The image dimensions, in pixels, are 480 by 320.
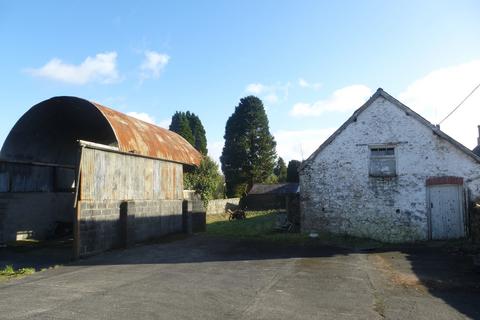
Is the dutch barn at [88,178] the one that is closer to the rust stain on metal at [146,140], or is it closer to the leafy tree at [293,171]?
the rust stain on metal at [146,140]

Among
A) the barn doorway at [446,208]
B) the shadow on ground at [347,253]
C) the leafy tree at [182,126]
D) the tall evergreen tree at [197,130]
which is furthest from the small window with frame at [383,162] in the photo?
the tall evergreen tree at [197,130]

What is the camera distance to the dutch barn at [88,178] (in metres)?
14.3

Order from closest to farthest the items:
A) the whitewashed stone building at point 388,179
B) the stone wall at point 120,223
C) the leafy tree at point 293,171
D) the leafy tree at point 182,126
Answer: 1. the stone wall at point 120,223
2. the whitewashed stone building at point 388,179
3. the leafy tree at point 293,171
4. the leafy tree at point 182,126

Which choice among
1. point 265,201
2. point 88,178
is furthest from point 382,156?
point 265,201

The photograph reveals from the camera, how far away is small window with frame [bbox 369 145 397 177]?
55.5 ft

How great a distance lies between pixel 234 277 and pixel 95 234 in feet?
20.9

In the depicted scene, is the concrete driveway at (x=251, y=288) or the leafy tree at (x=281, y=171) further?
the leafy tree at (x=281, y=171)

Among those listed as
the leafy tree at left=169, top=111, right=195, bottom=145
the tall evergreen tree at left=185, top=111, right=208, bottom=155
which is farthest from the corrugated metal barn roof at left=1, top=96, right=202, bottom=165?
the tall evergreen tree at left=185, top=111, right=208, bottom=155

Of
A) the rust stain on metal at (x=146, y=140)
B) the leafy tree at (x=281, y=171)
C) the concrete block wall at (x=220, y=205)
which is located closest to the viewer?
the rust stain on metal at (x=146, y=140)

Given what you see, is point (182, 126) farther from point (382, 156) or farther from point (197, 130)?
point (382, 156)

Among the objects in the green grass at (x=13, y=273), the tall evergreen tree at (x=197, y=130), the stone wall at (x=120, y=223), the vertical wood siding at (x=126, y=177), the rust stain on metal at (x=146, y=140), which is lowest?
the green grass at (x=13, y=273)

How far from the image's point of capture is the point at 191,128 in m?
70.2

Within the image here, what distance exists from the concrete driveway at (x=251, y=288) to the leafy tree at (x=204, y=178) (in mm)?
14947

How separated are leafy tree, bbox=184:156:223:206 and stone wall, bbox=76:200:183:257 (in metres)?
8.39
